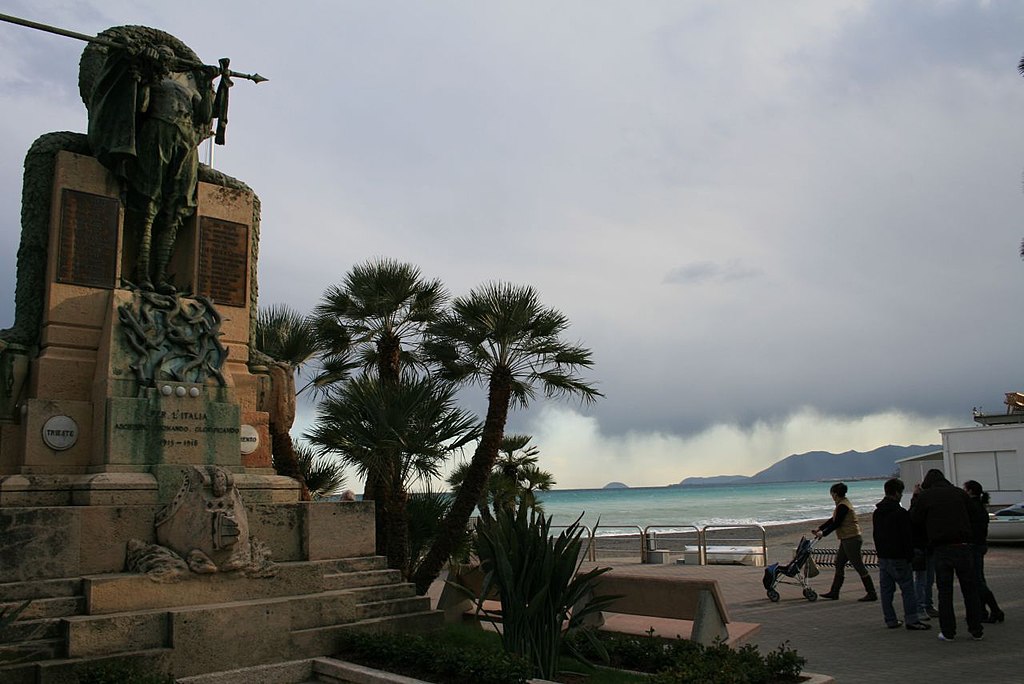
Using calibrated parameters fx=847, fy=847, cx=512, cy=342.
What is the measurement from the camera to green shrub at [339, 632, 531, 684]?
5.54 m

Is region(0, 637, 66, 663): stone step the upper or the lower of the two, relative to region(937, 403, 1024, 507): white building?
lower

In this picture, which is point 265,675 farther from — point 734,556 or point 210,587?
point 734,556

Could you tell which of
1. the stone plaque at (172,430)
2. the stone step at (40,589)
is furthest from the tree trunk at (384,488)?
the stone step at (40,589)

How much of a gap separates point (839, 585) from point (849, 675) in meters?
5.19

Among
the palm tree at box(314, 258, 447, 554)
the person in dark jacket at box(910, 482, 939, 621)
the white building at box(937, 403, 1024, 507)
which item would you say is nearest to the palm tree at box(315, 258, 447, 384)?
the palm tree at box(314, 258, 447, 554)

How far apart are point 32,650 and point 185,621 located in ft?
3.24

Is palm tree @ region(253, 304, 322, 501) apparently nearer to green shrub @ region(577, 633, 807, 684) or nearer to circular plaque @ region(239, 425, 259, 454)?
circular plaque @ region(239, 425, 259, 454)

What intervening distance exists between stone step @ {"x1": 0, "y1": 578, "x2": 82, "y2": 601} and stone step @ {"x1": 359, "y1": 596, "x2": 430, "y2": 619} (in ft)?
7.75

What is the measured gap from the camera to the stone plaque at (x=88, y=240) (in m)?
8.05

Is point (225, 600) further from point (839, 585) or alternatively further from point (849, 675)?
point (839, 585)

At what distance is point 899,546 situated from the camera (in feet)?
29.7

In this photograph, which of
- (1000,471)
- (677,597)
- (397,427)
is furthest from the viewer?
(1000,471)

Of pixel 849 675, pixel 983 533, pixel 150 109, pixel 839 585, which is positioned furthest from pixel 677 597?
pixel 150 109

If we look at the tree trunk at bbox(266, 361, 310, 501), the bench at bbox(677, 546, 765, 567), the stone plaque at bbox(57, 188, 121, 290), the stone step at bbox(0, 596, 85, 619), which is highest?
the stone plaque at bbox(57, 188, 121, 290)
